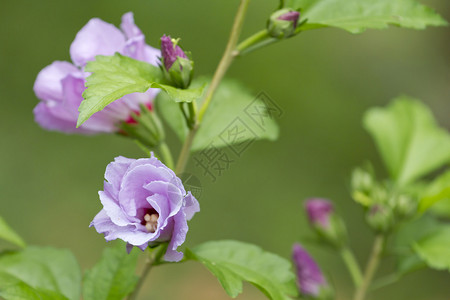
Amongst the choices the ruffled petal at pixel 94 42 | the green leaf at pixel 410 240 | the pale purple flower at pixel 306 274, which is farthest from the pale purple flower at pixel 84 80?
the green leaf at pixel 410 240

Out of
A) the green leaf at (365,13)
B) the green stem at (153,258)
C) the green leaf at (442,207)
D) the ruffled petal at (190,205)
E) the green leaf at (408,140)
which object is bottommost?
the green leaf at (442,207)

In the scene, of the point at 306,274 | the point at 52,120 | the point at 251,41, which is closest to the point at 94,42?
the point at 52,120

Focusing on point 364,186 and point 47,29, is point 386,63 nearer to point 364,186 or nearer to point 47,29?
point 47,29

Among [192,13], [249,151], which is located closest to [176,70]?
[249,151]

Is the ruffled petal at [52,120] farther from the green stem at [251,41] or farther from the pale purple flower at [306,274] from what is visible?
the pale purple flower at [306,274]

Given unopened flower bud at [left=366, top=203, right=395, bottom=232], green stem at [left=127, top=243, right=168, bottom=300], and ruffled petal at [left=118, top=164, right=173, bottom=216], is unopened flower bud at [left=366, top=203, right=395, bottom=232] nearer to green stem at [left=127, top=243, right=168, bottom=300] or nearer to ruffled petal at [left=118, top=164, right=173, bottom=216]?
green stem at [left=127, top=243, right=168, bottom=300]

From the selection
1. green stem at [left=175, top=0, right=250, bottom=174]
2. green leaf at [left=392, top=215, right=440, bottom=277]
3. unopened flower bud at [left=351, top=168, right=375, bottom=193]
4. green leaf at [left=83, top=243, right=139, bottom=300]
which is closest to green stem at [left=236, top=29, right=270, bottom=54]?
green stem at [left=175, top=0, right=250, bottom=174]

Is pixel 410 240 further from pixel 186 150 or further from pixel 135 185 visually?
pixel 135 185
